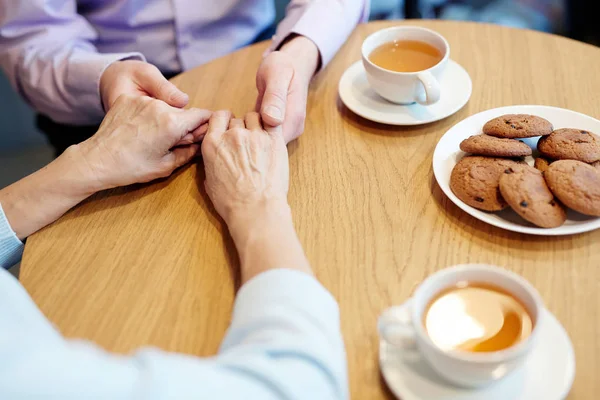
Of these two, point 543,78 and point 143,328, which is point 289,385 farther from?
point 543,78

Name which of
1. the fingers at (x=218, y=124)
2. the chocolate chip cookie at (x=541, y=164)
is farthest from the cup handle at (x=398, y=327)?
the fingers at (x=218, y=124)

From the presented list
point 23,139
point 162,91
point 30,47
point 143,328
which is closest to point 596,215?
point 143,328

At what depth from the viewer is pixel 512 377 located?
2.17 ft

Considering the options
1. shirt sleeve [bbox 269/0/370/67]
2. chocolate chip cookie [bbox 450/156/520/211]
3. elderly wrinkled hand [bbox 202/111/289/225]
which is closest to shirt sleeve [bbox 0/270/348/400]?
elderly wrinkled hand [bbox 202/111/289/225]

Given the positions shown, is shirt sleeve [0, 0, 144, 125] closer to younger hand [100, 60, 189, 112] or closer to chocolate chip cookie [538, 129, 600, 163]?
younger hand [100, 60, 189, 112]

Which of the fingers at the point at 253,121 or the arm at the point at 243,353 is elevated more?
the arm at the point at 243,353

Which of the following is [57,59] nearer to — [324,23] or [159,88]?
[159,88]

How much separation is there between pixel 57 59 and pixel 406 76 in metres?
0.81

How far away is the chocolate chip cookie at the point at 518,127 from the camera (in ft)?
3.08

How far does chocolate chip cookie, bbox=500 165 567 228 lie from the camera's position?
0.83 m

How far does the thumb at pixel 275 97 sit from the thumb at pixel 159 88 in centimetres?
17

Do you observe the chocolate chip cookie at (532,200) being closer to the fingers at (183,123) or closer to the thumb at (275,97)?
the thumb at (275,97)

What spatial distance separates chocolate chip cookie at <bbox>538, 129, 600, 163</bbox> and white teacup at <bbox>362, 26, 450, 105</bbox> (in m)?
0.22

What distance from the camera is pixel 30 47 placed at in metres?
1.35
